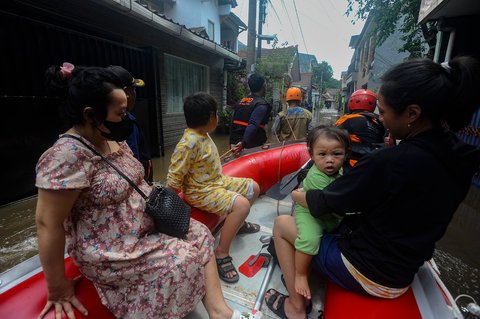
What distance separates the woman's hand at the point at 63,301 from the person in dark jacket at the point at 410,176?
125 centimetres

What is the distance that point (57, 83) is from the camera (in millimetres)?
1213

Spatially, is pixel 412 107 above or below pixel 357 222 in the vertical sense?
above

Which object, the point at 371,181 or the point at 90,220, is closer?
the point at 371,181

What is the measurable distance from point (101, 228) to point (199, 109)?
1.08m

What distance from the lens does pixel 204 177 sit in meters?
2.10

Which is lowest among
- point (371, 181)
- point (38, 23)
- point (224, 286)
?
point (224, 286)

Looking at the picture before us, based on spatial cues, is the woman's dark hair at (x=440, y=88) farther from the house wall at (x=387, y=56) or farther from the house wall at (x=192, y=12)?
the house wall at (x=387, y=56)

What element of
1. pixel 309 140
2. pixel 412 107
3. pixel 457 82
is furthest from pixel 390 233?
pixel 309 140

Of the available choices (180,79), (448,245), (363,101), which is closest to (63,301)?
(363,101)

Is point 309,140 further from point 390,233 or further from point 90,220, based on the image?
point 90,220

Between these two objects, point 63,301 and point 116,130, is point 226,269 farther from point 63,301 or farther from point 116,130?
point 116,130

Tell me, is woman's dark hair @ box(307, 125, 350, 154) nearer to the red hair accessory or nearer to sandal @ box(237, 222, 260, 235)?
sandal @ box(237, 222, 260, 235)

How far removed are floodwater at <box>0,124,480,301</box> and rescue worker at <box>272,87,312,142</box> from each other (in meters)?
2.37

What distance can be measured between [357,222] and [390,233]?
0.79ft
